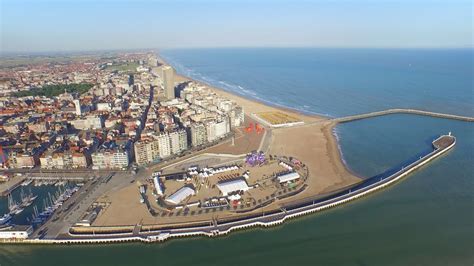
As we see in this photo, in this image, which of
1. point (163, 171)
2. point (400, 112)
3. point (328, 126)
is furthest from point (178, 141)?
point (400, 112)

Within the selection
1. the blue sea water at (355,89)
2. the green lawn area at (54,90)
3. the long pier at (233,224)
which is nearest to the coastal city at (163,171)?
the long pier at (233,224)

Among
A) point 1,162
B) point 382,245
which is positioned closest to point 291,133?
point 382,245

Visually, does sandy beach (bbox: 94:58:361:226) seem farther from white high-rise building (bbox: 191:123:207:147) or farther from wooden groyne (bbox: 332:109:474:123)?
A: wooden groyne (bbox: 332:109:474:123)

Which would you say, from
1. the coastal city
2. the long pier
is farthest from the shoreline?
the long pier

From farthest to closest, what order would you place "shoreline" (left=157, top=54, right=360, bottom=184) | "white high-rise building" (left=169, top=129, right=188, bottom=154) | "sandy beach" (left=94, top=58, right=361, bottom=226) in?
"white high-rise building" (left=169, top=129, right=188, bottom=154), "shoreline" (left=157, top=54, right=360, bottom=184), "sandy beach" (left=94, top=58, right=361, bottom=226)

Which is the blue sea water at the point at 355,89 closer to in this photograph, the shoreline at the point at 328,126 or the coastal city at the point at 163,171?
the shoreline at the point at 328,126

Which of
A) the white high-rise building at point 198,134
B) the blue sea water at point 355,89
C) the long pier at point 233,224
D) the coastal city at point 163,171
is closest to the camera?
the long pier at point 233,224

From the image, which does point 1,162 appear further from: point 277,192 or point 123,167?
point 277,192
